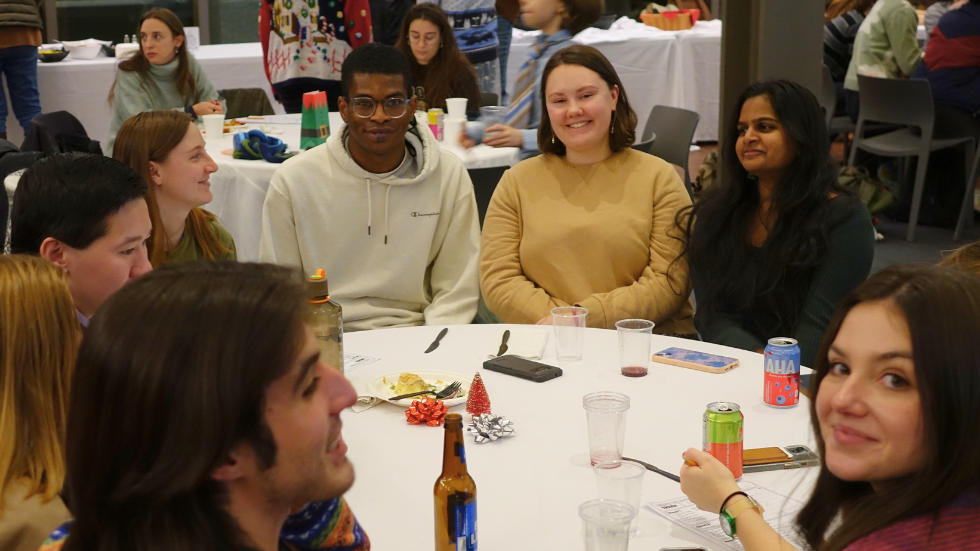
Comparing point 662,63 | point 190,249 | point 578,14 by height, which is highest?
point 578,14

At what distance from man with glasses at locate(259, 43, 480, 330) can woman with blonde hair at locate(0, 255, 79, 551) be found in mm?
1625

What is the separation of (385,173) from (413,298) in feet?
1.35

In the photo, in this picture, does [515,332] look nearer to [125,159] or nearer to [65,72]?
[125,159]

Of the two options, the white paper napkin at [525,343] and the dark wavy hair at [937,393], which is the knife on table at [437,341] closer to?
the white paper napkin at [525,343]

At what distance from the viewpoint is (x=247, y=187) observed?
3955mm

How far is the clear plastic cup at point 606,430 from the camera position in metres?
1.67

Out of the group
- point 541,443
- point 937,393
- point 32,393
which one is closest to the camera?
point 937,393

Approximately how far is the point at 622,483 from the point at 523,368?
0.66 metres

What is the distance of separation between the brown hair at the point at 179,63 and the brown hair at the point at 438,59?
1.27 m

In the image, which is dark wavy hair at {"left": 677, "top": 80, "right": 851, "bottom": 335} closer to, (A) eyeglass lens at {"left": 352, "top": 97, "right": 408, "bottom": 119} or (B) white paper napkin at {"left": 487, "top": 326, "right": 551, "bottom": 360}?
(B) white paper napkin at {"left": 487, "top": 326, "right": 551, "bottom": 360}

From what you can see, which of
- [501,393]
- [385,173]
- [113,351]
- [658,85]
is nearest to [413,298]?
[385,173]

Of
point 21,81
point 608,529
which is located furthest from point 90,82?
point 608,529

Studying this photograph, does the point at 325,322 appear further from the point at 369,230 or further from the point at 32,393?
the point at 369,230

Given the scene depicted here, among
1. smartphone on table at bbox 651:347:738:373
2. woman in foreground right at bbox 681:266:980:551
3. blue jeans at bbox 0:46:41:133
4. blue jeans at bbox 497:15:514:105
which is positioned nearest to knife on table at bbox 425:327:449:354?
smartphone on table at bbox 651:347:738:373
